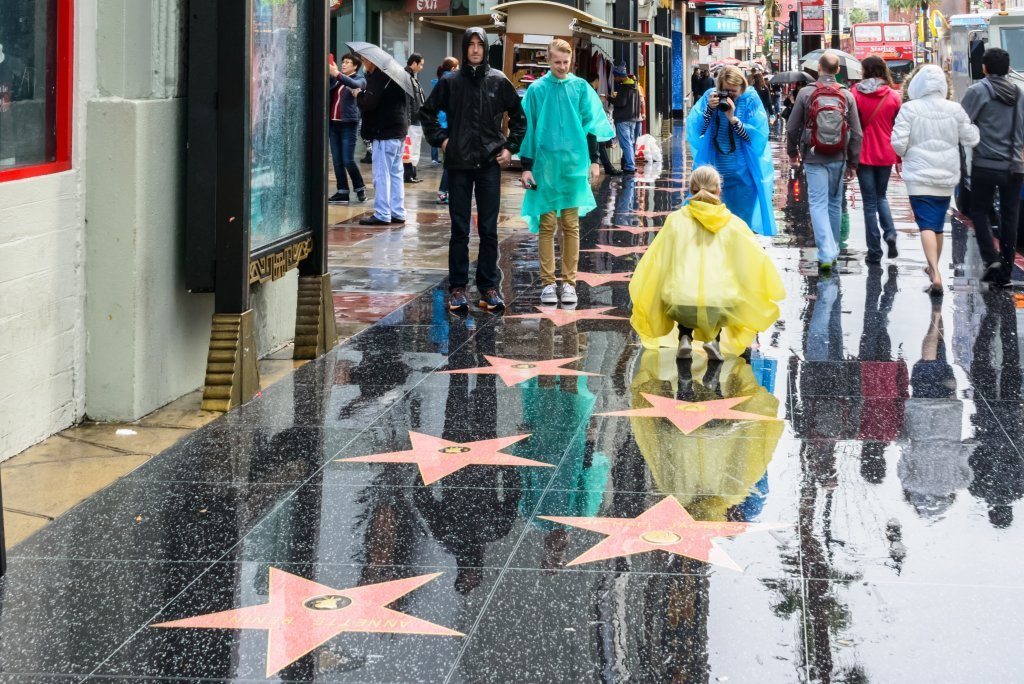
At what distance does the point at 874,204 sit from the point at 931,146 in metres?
1.86

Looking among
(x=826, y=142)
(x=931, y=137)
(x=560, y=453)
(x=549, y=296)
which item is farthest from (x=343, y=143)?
(x=560, y=453)

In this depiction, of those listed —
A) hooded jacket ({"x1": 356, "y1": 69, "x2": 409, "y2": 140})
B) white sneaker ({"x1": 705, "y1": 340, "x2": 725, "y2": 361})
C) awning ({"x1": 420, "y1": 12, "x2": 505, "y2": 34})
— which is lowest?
white sneaker ({"x1": 705, "y1": 340, "x2": 725, "y2": 361})

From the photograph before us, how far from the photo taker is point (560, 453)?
6.24 meters

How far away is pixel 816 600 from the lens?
4.39 metres

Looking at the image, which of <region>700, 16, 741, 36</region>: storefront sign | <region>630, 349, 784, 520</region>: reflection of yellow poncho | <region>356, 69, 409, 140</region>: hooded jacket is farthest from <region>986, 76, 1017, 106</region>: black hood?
<region>700, 16, 741, 36</region>: storefront sign

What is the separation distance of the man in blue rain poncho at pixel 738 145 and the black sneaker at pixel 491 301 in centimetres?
197

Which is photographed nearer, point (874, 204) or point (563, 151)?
point (563, 151)

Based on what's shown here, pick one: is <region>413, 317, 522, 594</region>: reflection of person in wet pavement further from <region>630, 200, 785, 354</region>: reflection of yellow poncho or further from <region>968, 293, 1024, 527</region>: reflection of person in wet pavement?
<region>968, 293, 1024, 527</region>: reflection of person in wet pavement

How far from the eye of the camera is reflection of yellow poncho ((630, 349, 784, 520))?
5.55 m

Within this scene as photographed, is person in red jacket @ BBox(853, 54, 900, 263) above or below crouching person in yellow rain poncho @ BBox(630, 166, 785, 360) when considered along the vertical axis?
above

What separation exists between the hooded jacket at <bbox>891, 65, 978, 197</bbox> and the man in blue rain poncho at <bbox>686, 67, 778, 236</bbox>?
1.13 m

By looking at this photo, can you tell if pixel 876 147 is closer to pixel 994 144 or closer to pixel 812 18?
pixel 994 144

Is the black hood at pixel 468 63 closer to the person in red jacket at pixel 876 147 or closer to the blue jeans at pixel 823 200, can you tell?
the blue jeans at pixel 823 200

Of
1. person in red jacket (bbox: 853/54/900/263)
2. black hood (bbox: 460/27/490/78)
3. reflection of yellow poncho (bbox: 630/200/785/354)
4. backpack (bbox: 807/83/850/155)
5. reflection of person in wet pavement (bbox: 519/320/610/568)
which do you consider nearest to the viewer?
reflection of person in wet pavement (bbox: 519/320/610/568)
